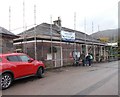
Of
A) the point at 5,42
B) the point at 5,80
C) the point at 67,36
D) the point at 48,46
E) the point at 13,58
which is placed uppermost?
the point at 67,36

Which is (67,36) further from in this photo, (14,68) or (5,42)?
(14,68)

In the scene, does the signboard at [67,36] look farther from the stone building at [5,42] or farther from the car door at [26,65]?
the car door at [26,65]

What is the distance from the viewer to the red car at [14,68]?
7.60 metres

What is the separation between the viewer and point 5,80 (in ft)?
25.0

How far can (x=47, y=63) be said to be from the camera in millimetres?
14953

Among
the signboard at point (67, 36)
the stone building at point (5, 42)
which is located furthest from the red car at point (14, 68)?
the signboard at point (67, 36)

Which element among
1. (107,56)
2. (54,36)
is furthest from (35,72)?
(107,56)

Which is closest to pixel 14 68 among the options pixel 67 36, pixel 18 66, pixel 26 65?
pixel 18 66

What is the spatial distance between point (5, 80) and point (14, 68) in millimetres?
759

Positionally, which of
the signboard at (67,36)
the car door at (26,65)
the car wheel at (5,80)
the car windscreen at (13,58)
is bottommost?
the car wheel at (5,80)

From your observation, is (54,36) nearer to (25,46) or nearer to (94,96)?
(25,46)

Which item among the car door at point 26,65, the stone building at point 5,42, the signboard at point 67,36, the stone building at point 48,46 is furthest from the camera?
the signboard at point 67,36

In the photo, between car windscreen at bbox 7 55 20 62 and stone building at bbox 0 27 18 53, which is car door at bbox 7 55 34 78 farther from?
stone building at bbox 0 27 18 53

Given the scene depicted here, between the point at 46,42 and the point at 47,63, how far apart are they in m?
1.97
